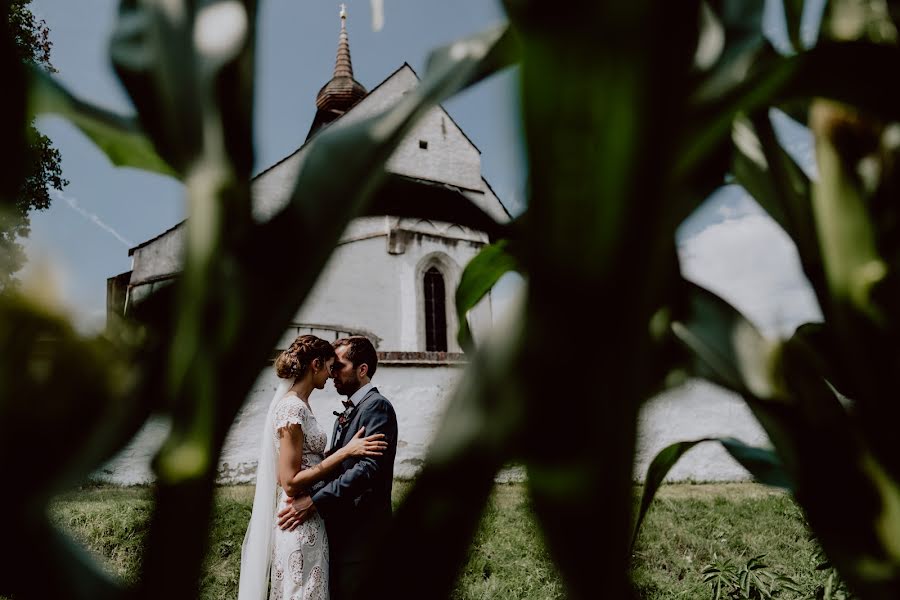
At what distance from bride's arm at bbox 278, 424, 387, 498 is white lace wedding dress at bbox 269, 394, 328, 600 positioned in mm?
53

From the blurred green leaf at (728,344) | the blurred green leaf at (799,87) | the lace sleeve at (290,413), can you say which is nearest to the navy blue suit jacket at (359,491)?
the lace sleeve at (290,413)

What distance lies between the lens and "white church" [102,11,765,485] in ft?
18.9

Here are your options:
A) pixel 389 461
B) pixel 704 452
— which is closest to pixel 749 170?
pixel 389 461

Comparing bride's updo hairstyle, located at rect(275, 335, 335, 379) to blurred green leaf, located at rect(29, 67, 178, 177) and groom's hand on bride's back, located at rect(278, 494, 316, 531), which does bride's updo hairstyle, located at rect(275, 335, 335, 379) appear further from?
blurred green leaf, located at rect(29, 67, 178, 177)

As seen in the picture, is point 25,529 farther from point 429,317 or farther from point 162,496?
point 429,317

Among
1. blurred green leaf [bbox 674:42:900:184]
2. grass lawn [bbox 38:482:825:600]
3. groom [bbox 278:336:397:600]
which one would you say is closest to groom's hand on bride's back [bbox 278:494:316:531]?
groom [bbox 278:336:397:600]

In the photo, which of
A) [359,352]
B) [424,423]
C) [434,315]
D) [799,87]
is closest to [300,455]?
[359,352]

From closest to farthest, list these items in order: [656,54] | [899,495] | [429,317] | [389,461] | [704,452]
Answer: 1. [656,54]
2. [899,495]
3. [389,461]
4. [704,452]
5. [429,317]

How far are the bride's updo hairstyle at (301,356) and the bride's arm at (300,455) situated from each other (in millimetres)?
264

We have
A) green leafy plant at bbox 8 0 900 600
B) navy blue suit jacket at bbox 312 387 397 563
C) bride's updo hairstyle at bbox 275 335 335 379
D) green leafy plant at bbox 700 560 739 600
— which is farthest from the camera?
bride's updo hairstyle at bbox 275 335 335 379

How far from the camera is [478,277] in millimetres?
433

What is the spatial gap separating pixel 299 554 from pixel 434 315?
285 inches

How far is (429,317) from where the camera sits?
9.37 m

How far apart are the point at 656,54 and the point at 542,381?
3.2 inches
